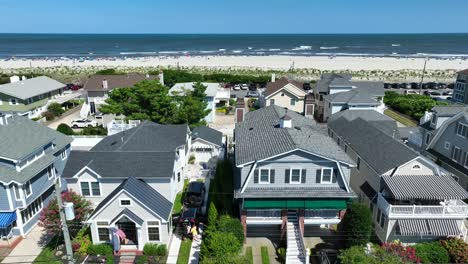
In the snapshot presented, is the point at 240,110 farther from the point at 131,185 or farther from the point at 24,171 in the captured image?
the point at 24,171

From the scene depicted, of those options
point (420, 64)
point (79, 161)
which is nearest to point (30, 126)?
point (79, 161)

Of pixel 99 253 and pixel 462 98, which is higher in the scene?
pixel 462 98

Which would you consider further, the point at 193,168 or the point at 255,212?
the point at 193,168

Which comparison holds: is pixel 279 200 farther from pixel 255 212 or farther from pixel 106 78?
pixel 106 78

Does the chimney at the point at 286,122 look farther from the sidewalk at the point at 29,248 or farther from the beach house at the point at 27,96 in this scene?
the beach house at the point at 27,96

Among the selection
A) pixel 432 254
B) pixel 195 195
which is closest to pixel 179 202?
pixel 195 195
